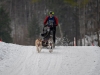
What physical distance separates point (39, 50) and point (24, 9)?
51.7m

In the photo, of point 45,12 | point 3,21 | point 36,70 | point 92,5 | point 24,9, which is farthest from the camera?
point 24,9

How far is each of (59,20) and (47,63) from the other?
31.4 meters

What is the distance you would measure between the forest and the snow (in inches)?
604

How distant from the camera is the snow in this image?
32.5 feet

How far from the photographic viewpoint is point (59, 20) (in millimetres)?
42438

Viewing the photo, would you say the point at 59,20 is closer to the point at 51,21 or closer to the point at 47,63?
the point at 51,21

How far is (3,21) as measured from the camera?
127ft

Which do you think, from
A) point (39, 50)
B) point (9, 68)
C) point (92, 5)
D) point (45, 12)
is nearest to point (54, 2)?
point (92, 5)

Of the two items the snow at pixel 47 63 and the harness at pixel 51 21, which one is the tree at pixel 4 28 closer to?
the harness at pixel 51 21

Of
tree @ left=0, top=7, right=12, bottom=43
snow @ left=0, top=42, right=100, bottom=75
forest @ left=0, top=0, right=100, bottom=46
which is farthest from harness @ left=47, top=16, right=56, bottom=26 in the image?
tree @ left=0, top=7, right=12, bottom=43

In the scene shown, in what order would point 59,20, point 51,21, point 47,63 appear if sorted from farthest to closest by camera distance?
1. point 59,20
2. point 51,21
3. point 47,63

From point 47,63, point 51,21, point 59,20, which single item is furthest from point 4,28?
point 47,63

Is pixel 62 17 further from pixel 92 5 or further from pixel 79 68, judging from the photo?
pixel 79 68

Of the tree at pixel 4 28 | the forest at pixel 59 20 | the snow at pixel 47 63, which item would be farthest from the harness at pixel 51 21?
the tree at pixel 4 28
